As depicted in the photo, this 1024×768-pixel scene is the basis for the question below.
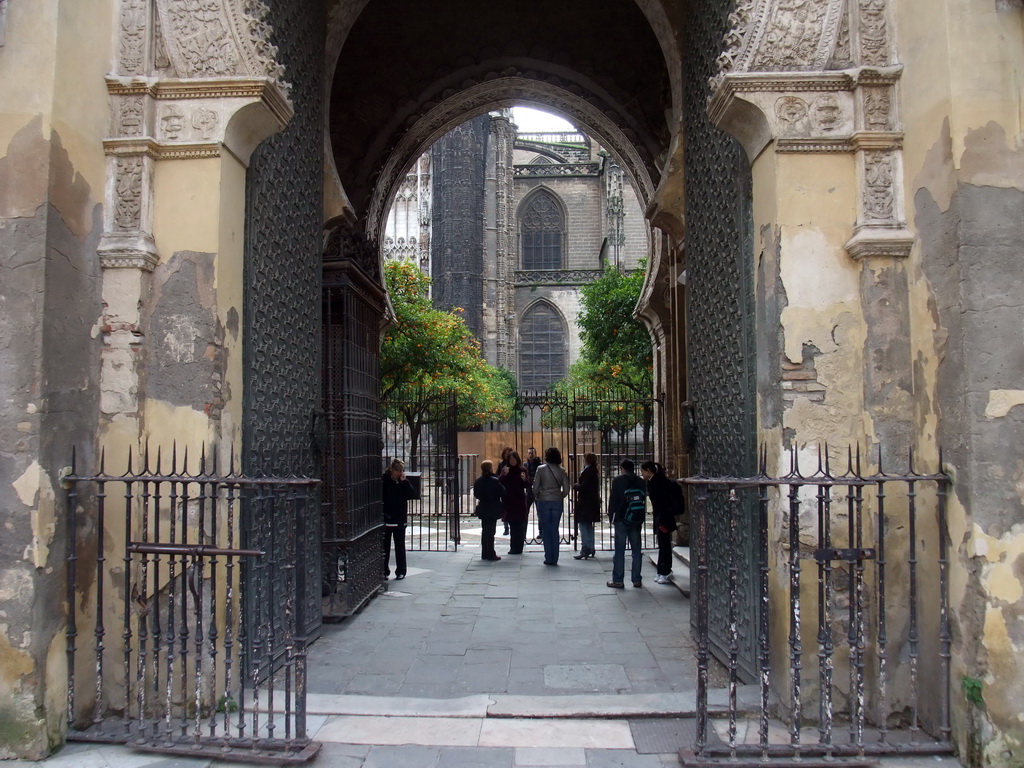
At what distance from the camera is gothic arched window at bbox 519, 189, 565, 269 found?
45188 millimetres

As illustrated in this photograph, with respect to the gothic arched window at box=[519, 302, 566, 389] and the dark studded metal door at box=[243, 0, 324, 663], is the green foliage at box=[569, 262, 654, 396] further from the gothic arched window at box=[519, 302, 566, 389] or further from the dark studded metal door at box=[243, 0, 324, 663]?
the dark studded metal door at box=[243, 0, 324, 663]

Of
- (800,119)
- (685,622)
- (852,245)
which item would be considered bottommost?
(685,622)

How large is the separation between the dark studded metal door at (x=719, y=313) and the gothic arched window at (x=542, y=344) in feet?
121

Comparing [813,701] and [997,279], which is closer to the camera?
[997,279]

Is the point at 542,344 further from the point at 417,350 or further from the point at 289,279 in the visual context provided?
the point at 289,279

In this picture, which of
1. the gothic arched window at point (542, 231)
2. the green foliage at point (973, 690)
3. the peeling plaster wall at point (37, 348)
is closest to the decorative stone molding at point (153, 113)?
the peeling plaster wall at point (37, 348)

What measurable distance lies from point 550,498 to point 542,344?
110 feet

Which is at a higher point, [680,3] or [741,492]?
[680,3]

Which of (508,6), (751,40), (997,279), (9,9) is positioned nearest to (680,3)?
(751,40)

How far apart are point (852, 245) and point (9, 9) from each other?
462 centimetres

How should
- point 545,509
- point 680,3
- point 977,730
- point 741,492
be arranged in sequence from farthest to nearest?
point 545,509 → point 680,3 → point 741,492 → point 977,730

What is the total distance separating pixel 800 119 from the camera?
15.2ft

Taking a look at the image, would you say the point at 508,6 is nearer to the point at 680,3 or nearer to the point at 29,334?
the point at 680,3

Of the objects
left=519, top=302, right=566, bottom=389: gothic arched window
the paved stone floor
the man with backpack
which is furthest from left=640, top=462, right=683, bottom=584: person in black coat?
left=519, top=302, right=566, bottom=389: gothic arched window
